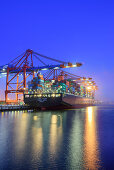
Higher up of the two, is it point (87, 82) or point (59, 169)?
point (87, 82)

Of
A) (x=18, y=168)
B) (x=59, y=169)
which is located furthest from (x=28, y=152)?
(x=59, y=169)

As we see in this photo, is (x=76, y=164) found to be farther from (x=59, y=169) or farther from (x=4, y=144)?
(x=4, y=144)

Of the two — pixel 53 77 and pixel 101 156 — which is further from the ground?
pixel 53 77

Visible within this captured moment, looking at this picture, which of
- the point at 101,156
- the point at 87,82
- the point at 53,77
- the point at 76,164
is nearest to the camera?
the point at 76,164

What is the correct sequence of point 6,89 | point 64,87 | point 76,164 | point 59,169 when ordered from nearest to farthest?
point 59,169 < point 76,164 < point 64,87 < point 6,89

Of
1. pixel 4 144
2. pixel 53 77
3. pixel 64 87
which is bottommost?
pixel 4 144

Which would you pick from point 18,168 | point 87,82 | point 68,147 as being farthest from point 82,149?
point 87,82

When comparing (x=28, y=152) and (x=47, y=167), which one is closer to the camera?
(x=47, y=167)

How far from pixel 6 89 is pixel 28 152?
200ft

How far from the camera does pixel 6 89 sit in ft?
218

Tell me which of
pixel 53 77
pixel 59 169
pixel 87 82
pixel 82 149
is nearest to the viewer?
pixel 59 169

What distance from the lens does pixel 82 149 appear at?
9055 mm

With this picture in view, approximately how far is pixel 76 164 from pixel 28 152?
9.14ft

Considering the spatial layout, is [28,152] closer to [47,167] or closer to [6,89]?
[47,167]
